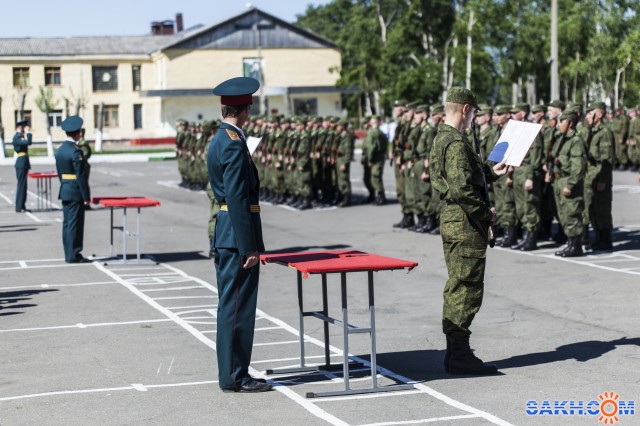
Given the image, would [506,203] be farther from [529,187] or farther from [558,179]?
[558,179]

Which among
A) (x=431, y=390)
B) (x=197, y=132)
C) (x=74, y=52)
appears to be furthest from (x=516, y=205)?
(x=74, y=52)

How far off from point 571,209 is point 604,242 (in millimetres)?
1125

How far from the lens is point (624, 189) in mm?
29031

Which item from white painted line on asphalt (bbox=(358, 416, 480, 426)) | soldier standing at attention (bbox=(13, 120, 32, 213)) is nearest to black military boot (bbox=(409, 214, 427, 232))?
soldier standing at attention (bbox=(13, 120, 32, 213))

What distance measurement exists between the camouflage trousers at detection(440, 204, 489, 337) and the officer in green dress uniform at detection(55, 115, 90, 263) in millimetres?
8824

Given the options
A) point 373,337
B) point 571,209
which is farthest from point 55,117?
point 373,337

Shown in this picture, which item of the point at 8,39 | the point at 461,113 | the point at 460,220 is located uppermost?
the point at 8,39

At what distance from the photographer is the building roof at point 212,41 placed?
3356 inches

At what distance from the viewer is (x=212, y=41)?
85500mm

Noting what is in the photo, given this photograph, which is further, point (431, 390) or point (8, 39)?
point (8, 39)

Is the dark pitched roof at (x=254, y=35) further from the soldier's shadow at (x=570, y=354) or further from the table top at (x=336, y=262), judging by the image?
the table top at (x=336, y=262)

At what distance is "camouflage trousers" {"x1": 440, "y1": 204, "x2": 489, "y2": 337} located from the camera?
909cm

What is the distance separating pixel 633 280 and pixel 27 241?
10.9m

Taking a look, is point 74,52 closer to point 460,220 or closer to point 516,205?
point 516,205
